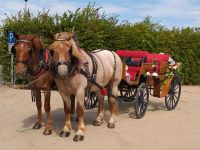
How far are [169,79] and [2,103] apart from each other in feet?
Result: 15.4

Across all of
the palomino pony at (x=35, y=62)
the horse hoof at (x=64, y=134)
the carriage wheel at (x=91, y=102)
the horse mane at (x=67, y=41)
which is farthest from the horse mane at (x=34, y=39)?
the carriage wheel at (x=91, y=102)

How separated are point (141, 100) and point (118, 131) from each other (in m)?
1.56

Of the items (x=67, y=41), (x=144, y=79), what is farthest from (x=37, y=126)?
(x=144, y=79)

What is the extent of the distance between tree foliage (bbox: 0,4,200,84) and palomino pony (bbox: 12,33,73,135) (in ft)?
21.9

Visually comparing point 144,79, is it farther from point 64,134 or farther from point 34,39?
point 34,39

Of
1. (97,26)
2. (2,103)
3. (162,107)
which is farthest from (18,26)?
(162,107)

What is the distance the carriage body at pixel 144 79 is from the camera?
920 centimetres

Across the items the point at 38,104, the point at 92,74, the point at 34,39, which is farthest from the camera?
the point at 38,104

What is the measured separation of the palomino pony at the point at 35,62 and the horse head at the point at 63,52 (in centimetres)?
43

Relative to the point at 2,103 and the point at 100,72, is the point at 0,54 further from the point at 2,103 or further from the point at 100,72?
the point at 100,72

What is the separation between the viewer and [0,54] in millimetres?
15594

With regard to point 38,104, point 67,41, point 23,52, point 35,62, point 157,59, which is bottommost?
point 38,104

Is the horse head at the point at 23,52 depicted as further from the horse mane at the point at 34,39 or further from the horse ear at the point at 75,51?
the horse ear at the point at 75,51

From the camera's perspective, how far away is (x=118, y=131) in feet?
25.6
